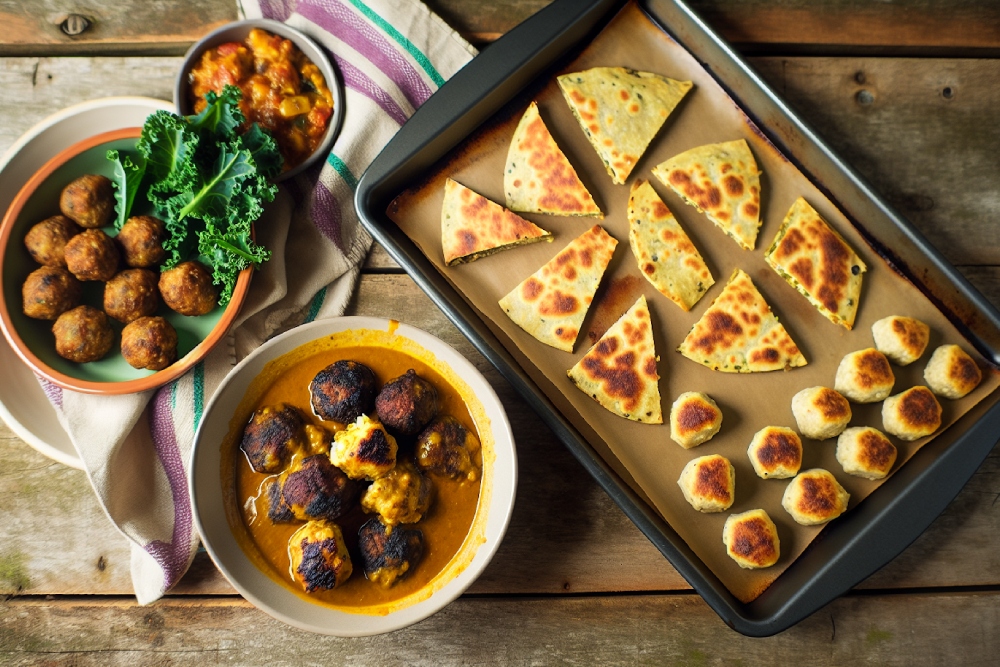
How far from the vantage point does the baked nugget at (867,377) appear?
2.44 m

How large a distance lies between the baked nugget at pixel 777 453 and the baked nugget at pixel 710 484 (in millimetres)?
120

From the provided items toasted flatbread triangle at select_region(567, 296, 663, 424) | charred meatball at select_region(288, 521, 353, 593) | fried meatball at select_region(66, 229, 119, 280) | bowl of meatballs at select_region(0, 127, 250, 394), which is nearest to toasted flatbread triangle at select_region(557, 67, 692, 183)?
toasted flatbread triangle at select_region(567, 296, 663, 424)

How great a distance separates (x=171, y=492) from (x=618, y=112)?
7.44 feet

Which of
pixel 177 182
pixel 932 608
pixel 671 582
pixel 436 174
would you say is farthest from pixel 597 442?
pixel 177 182

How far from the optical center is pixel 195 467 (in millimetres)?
2174

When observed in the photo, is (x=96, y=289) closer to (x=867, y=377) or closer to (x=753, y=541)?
(x=753, y=541)

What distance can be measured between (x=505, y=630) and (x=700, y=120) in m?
2.18

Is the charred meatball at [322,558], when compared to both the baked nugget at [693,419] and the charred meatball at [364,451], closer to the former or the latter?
the charred meatball at [364,451]

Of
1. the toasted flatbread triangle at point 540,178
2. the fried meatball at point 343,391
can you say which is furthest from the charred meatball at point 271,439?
the toasted flatbread triangle at point 540,178

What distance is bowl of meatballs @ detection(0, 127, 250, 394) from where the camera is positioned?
7.57ft

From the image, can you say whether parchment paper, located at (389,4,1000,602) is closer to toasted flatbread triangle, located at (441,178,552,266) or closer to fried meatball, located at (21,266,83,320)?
toasted flatbread triangle, located at (441,178,552,266)

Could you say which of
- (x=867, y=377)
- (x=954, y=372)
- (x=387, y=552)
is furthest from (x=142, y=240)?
(x=954, y=372)

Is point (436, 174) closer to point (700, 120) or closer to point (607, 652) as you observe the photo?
point (700, 120)

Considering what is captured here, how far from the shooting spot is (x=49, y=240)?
7.79ft
